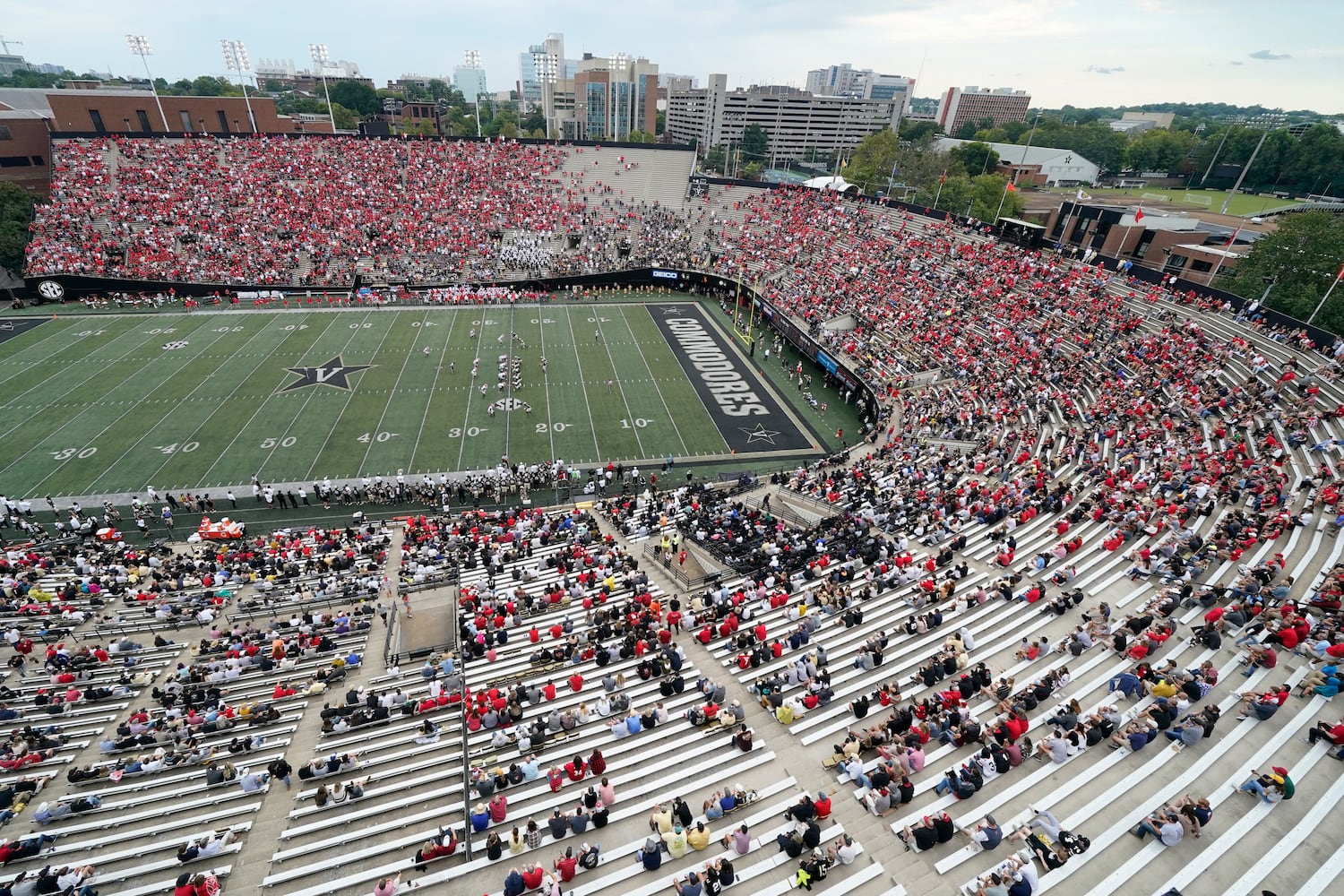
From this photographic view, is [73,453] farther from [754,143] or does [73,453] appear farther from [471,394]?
[754,143]

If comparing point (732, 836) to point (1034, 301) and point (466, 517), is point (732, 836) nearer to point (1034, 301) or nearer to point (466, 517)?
point (466, 517)

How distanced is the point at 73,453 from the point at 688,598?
31.6m

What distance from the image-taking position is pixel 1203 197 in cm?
8806

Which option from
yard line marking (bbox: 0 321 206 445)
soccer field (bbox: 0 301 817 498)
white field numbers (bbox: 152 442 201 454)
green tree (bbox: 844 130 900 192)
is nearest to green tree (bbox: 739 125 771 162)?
green tree (bbox: 844 130 900 192)

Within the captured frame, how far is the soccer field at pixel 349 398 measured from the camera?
29062mm

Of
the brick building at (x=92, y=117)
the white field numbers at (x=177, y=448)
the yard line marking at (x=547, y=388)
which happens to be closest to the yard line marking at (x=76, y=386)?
the white field numbers at (x=177, y=448)

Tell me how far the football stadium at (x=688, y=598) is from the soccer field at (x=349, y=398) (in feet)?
0.94

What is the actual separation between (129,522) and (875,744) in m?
29.8

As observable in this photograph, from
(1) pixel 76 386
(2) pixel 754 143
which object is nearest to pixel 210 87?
(2) pixel 754 143

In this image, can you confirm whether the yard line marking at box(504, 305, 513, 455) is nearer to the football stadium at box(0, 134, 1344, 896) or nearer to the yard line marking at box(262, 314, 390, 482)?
the football stadium at box(0, 134, 1344, 896)

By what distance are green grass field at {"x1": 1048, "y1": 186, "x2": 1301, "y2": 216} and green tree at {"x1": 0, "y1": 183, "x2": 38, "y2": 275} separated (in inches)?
4483

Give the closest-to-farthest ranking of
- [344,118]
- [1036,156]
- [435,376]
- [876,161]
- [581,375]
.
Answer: [435,376]
[581,375]
[876,161]
[1036,156]
[344,118]

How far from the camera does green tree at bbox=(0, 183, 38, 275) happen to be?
1801 inches

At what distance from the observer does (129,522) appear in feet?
81.8
